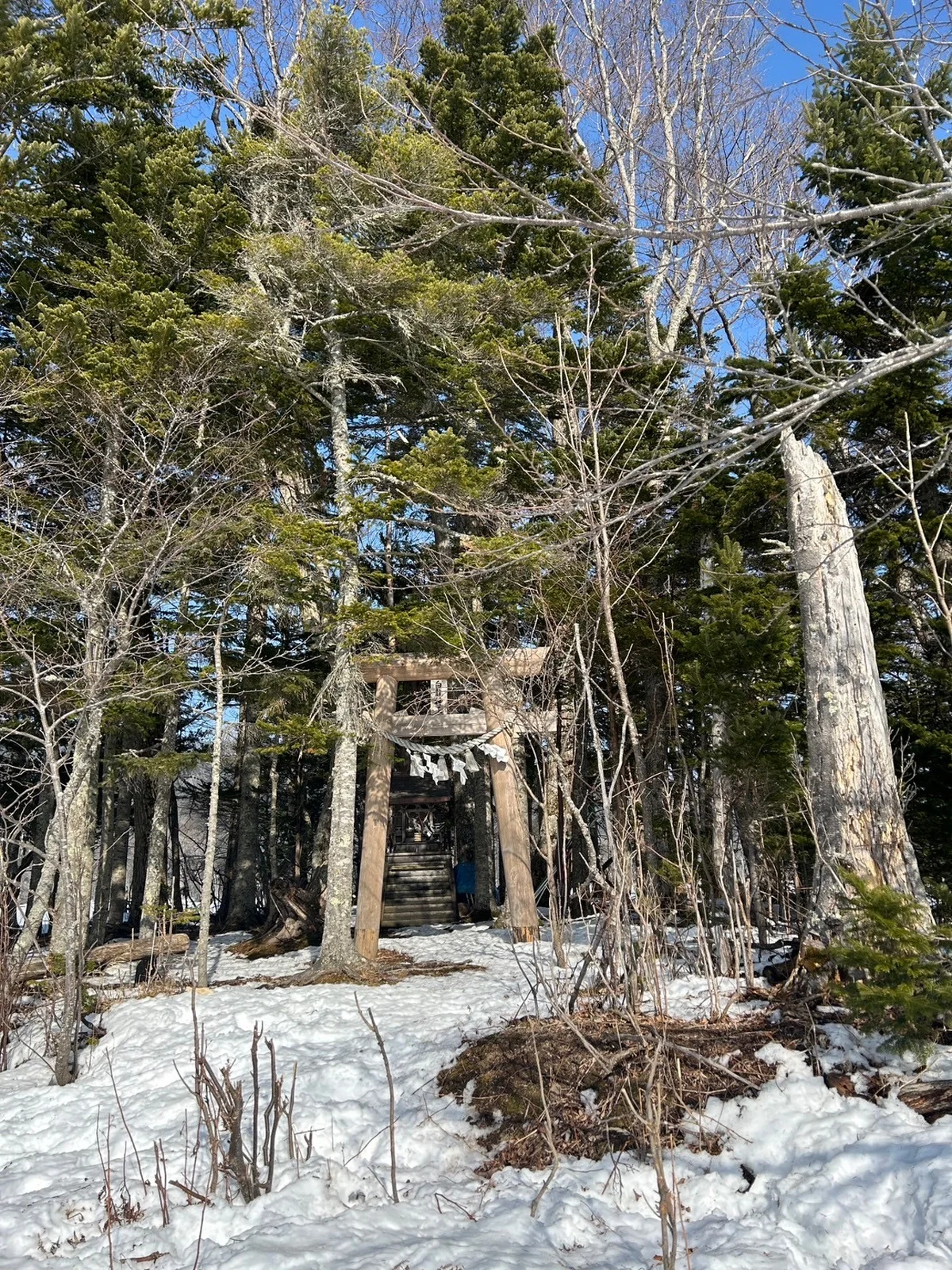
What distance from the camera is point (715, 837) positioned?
696cm

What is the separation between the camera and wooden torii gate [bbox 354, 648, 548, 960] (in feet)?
31.2

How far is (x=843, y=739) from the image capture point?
191 inches

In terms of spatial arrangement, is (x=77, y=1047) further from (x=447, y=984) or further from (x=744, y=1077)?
(x=744, y=1077)

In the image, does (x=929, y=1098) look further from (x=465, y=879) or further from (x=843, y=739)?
(x=465, y=879)

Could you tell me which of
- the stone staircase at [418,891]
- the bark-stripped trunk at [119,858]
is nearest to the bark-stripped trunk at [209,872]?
the stone staircase at [418,891]

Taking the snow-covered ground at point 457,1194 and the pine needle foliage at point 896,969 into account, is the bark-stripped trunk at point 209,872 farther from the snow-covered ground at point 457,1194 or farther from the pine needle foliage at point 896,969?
the pine needle foliage at point 896,969

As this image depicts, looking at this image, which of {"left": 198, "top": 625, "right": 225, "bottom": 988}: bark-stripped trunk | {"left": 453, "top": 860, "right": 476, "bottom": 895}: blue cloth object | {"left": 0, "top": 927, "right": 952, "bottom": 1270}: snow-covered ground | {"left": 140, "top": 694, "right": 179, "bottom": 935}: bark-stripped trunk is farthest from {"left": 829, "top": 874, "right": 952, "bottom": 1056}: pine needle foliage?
{"left": 453, "top": 860, "right": 476, "bottom": 895}: blue cloth object

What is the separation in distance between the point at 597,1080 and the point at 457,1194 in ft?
2.87

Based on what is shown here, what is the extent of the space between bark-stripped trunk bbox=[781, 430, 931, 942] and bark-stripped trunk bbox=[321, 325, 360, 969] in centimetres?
530

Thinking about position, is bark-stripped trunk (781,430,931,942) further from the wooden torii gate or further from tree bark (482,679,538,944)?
the wooden torii gate

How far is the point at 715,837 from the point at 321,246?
26.9 ft

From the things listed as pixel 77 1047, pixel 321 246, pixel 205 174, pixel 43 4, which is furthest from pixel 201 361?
pixel 77 1047

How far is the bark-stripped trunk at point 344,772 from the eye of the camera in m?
9.18

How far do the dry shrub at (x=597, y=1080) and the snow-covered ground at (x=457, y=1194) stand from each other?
0.33 ft
